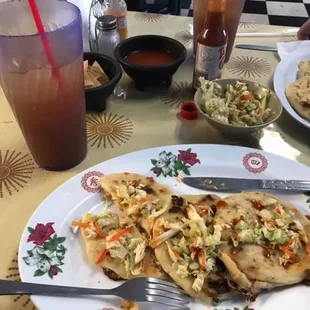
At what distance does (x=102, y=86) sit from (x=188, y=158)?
1.07ft

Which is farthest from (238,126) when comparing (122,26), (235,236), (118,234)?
(122,26)

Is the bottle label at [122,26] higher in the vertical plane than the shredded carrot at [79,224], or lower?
higher

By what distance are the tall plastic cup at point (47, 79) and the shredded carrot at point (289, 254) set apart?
556 millimetres

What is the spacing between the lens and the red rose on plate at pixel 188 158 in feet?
3.69

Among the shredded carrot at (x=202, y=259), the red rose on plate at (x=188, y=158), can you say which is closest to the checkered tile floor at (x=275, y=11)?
the red rose on plate at (x=188, y=158)

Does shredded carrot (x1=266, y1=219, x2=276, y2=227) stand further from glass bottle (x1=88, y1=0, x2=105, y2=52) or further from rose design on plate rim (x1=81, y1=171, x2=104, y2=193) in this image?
glass bottle (x1=88, y1=0, x2=105, y2=52)

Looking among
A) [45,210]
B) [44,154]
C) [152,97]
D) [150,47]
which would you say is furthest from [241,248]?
[150,47]

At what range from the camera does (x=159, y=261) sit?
87 centimetres

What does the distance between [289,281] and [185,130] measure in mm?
554

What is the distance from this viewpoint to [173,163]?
1.12 metres

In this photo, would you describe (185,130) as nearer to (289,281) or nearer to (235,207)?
(235,207)

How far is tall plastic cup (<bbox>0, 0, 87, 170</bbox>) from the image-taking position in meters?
0.92

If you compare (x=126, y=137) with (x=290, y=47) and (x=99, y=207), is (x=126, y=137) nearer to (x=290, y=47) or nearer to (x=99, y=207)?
(x=99, y=207)

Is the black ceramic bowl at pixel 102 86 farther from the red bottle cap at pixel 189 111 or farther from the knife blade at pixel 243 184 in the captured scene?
the knife blade at pixel 243 184
